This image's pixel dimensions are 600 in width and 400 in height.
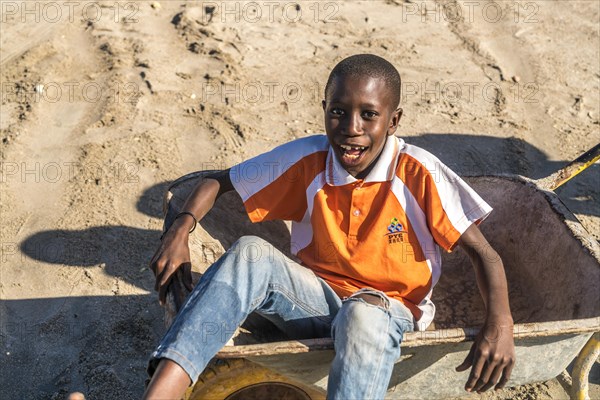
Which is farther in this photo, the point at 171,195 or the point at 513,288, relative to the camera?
the point at 513,288

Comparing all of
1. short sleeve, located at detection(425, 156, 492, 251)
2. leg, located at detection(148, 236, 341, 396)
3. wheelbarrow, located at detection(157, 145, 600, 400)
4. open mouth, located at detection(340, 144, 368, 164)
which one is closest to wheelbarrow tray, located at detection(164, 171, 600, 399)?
wheelbarrow, located at detection(157, 145, 600, 400)

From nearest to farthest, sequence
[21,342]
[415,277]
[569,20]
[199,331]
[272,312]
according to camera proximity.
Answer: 1. [199,331]
2. [272,312]
3. [415,277]
4. [21,342]
5. [569,20]

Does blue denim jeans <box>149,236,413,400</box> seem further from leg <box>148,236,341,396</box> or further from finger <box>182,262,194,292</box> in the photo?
finger <box>182,262,194,292</box>

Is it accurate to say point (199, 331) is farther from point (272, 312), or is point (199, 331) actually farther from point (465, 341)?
point (465, 341)

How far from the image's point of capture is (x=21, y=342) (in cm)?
385

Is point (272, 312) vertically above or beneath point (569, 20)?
beneath

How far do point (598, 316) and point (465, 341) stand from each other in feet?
2.10

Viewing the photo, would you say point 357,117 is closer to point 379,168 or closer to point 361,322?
point 379,168

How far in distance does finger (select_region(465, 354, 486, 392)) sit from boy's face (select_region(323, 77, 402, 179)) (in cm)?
88

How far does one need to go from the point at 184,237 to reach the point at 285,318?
0.51m

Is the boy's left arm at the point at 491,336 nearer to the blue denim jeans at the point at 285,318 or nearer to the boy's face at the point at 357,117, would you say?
the blue denim jeans at the point at 285,318

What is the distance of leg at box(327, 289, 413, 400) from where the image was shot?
2.53 meters

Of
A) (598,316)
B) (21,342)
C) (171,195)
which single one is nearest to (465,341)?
(598,316)

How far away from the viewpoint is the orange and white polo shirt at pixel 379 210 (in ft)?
9.86
